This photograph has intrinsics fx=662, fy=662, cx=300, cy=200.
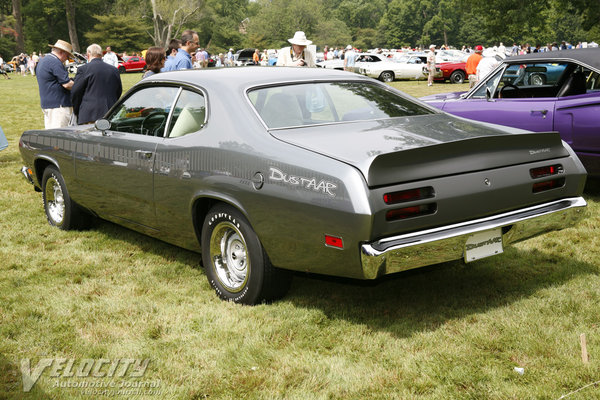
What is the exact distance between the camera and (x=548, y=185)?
14.4 ft

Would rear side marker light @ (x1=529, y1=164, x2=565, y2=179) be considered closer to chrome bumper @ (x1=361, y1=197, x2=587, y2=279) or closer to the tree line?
chrome bumper @ (x1=361, y1=197, x2=587, y2=279)

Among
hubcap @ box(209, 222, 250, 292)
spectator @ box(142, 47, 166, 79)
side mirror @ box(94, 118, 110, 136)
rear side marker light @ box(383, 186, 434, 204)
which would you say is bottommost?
hubcap @ box(209, 222, 250, 292)

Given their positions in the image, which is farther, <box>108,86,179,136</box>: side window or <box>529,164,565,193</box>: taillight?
<box>108,86,179,136</box>: side window

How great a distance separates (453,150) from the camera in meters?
3.84

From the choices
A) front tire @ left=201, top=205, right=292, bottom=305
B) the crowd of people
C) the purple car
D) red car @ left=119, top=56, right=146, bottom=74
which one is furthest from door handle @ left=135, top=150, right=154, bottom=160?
red car @ left=119, top=56, right=146, bottom=74

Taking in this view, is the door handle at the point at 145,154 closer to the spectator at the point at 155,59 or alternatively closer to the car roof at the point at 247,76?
the car roof at the point at 247,76

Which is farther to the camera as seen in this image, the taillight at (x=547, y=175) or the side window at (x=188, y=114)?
the side window at (x=188, y=114)

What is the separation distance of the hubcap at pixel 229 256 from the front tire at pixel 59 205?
2.38 metres

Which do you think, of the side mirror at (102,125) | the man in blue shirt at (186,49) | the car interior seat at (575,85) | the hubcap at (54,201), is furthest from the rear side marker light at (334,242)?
the man in blue shirt at (186,49)

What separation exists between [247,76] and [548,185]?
2225 millimetres

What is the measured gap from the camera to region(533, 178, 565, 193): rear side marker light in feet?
14.1

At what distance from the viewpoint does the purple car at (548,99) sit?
6.93m

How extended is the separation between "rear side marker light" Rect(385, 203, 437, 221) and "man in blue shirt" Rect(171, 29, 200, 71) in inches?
212

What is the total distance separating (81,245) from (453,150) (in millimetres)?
3749
